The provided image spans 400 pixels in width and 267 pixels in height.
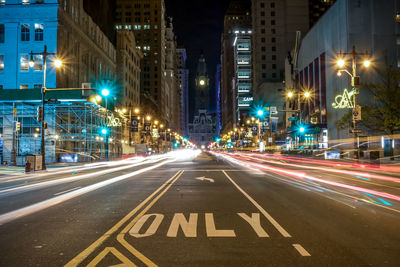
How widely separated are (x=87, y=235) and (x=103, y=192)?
716 cm

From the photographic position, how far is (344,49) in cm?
5353

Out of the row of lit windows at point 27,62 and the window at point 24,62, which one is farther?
the window at point 24,62

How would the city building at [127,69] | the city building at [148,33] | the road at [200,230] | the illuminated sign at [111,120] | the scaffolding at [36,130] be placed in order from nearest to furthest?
the road at [200,230], the scaffolding at [36,130], the illuminated sign at [111,120], the city building at [127,69], the city building at [148,33]

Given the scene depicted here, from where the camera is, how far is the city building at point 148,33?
137m

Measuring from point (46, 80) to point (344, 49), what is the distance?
147 feet

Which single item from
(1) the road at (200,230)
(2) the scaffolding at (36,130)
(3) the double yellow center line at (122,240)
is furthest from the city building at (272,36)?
(3) the double yellow center line at (122,240)

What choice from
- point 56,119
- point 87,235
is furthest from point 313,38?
point 87,235

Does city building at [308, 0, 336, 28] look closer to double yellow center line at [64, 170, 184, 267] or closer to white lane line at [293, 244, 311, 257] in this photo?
double yellow center line at [64, 170, 184, 267]

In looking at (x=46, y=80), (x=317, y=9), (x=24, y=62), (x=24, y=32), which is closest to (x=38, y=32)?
(x=24, y=32)

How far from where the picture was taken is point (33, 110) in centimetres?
4125

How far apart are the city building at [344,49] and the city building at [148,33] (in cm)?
8056

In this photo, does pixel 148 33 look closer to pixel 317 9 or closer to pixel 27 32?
pixel 317 9

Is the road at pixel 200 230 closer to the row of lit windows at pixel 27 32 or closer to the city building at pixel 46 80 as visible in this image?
the city building at pixel 46 80

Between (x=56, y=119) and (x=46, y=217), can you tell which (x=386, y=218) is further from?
(x=56, y=119)
